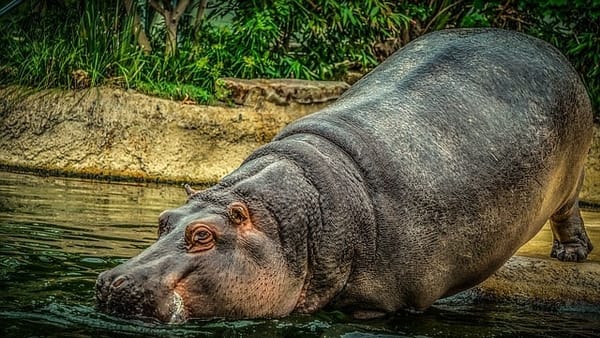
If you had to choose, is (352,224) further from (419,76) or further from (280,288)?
(419,76)

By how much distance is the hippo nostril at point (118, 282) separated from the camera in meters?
3.01

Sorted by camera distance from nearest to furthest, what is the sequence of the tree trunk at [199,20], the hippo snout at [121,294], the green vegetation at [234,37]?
the hippo snout at [121,294] < the green vegetation at [234,37] < the tree trunk at [199,20]

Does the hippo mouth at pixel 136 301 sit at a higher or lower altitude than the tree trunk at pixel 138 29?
lower

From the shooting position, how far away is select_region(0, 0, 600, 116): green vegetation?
34.0 feet

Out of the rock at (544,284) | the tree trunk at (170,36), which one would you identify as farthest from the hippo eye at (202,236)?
the tree trunk at (170,36)

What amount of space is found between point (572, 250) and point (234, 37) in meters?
7.33

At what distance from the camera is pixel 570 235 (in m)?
5.14

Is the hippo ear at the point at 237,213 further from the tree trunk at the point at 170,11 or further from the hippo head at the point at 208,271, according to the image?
the tree trunk at the point at 170,11

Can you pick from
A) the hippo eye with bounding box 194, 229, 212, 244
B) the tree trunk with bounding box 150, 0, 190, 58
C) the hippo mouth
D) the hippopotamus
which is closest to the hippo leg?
the hippopotamus

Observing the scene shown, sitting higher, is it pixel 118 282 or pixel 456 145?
pixel 456 145

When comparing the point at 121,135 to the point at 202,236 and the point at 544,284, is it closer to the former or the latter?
the point at 544,284

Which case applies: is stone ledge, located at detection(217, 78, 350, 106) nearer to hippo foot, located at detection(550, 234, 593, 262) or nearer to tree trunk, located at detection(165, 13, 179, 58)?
tree trunk, located at detection(165, 13, 179, 58)

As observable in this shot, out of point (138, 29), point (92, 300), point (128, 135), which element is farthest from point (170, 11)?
point (92, 300)

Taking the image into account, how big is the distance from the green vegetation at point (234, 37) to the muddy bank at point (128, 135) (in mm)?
333
